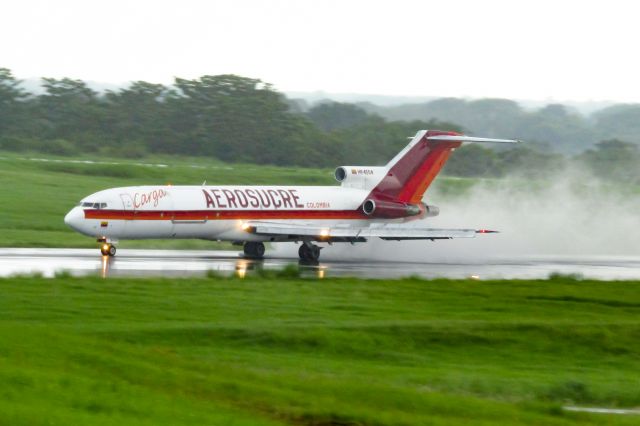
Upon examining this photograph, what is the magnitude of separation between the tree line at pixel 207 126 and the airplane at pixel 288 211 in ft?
85.9

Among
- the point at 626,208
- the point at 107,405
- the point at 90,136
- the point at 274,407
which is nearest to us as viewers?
the point at 107,405

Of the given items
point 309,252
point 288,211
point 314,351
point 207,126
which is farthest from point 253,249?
point 207,126

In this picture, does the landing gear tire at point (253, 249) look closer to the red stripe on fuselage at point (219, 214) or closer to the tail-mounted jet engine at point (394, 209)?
the red stripe on fuselage at point (219, 214)

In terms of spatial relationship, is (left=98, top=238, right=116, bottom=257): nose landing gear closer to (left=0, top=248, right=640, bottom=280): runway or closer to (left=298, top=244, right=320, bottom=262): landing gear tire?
(left=0, top=248, right=640, bottom=280): runway

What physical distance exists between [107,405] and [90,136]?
82.9m

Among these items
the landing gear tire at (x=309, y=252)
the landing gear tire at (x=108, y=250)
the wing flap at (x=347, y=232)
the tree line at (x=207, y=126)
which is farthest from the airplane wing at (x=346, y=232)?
the tree line at (x=207, y=126)

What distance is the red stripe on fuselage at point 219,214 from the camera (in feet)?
135

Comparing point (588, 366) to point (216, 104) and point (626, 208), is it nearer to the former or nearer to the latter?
point (626, 208)

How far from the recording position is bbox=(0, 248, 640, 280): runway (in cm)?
3591

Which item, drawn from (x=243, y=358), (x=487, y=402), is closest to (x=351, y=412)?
(x=487, y=402)

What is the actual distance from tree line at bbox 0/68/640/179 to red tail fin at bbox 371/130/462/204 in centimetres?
2492

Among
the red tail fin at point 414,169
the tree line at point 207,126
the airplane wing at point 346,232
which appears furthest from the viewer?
the tree line at point 207,126

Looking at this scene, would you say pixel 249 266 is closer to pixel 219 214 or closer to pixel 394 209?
pixel 219 214

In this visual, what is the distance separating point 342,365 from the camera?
70.5 feet
